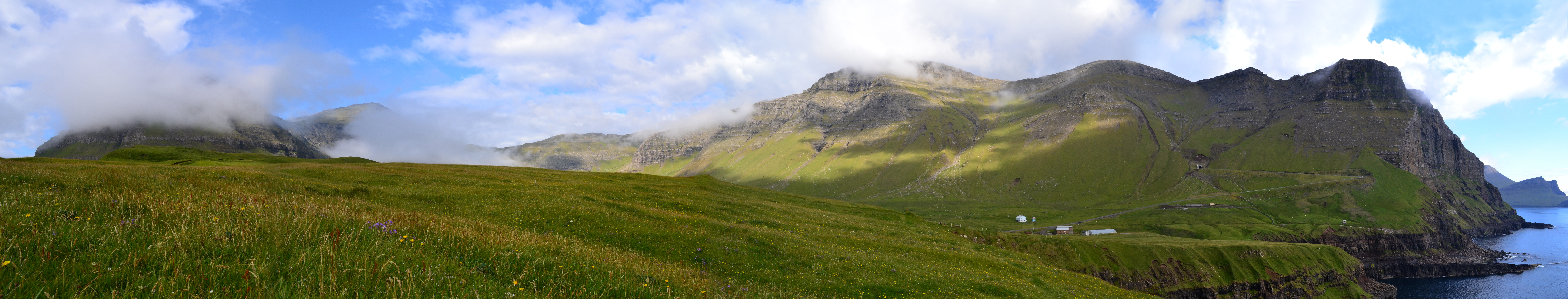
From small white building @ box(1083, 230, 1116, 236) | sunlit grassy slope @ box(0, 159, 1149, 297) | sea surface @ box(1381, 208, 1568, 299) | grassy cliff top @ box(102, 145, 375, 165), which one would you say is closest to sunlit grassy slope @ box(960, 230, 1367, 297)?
sunlit grassy slope @ box(0, 159, 1149, 297)

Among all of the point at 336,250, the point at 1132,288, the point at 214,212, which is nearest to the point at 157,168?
the point at 214,212

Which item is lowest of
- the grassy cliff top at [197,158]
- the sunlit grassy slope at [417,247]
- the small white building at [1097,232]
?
the small white building at [1097,232]

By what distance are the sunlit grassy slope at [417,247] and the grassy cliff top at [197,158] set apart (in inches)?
1134

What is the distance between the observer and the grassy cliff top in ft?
231

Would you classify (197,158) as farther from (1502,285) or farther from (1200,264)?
(1502,285)

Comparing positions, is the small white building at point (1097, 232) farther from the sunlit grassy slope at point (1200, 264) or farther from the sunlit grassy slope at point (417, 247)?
the sunlit grassy slope at point (417, 247)

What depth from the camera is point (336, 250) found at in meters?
8.38

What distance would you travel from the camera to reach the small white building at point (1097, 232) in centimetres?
14125

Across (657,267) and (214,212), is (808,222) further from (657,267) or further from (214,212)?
(214,212)

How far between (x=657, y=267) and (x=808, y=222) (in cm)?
3282

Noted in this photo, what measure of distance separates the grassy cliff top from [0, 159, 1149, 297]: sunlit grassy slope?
94.5 feet

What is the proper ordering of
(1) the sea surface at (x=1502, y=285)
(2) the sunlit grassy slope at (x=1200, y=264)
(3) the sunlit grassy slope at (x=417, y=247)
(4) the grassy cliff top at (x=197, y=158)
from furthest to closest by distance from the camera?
(1) the sea surface at (x=1502, y=285) → (4) the grassy cliff top at (x=197, y=158) → (2) the sunlit grassy slope at (x=1200, y=264) → (3) the sunlit grassy slope at (x=417, y=247)

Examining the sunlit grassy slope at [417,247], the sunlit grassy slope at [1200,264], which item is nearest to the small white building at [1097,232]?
the sunlit grassy slope at [1200,264]

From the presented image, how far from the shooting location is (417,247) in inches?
407
